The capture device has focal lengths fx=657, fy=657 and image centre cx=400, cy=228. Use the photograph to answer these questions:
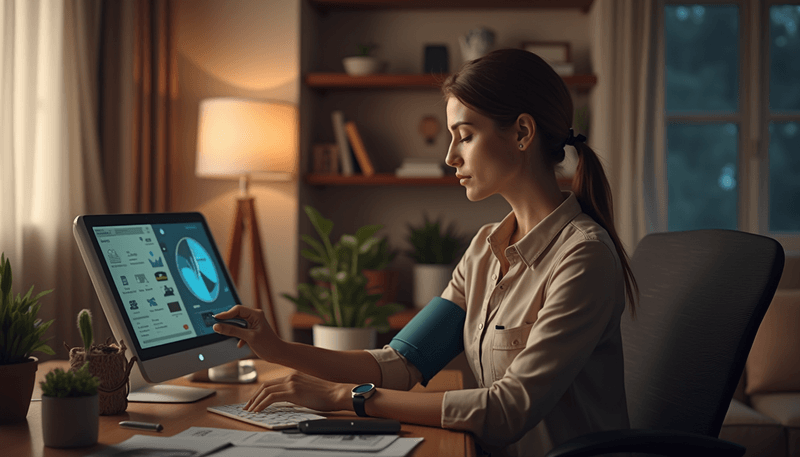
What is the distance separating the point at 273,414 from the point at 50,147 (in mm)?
1861

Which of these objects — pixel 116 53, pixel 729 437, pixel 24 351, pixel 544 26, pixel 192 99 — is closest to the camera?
pixel 24 351

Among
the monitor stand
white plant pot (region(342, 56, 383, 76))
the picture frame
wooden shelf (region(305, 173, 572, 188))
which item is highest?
the picture frame

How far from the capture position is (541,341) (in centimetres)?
104

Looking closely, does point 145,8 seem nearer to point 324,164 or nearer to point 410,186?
point 324,164

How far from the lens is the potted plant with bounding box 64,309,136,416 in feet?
3.50

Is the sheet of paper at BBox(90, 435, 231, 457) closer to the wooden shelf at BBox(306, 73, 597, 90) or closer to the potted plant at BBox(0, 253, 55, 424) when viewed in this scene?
the potted plant at BBox(0, 253, 55, 424)

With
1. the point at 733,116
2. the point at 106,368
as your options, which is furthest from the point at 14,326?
the point at 733,116

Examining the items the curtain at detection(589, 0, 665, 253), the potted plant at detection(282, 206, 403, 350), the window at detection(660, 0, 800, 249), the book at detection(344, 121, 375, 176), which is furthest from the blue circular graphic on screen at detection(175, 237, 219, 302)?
the window at detection(660, 0, 800, 249)

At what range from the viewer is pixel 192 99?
10.0ft

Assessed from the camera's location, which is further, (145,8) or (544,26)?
(544,26)

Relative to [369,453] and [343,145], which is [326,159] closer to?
[343,145]

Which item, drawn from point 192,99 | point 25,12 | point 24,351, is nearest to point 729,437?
point 24,351

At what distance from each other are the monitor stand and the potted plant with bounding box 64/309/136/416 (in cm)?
8

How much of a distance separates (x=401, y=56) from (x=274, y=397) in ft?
8.31
